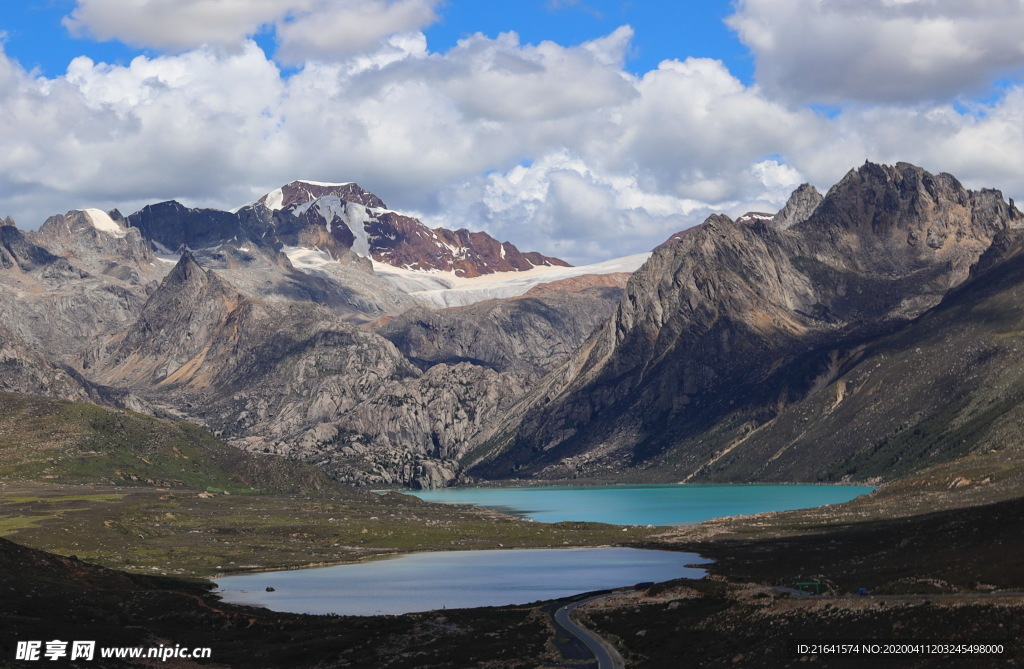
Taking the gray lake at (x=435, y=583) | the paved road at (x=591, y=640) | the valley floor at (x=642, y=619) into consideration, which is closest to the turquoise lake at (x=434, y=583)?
the gray lake at (x=435, y=583)

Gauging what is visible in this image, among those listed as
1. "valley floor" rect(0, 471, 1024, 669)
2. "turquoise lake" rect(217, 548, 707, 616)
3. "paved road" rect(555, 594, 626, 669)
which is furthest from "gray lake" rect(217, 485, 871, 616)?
"paved road" rect(555, 594, 626, 669)

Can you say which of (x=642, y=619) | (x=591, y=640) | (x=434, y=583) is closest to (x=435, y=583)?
(x=434, y=583)

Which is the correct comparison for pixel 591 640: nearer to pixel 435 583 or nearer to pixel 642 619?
pixel 642 619

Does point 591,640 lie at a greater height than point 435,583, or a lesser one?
greater

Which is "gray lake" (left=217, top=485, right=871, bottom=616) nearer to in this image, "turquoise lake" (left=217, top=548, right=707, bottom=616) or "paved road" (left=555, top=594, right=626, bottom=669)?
"turquoise lake" (left=217, top=548, right=707, bottom=616)

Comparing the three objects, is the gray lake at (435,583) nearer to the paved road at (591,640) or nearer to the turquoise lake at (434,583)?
the turquoise lake at (434,583)

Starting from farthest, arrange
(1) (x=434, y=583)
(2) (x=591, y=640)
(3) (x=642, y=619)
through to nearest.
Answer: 1. (1) (x=434, y=583)
2. (3) (x=642, y=619)
3. (2) (x=591, y=640)
